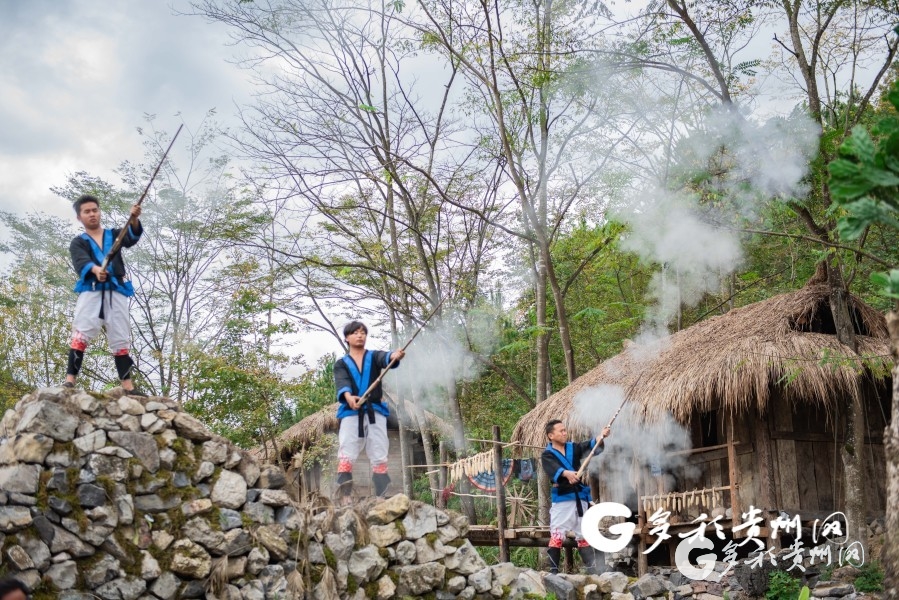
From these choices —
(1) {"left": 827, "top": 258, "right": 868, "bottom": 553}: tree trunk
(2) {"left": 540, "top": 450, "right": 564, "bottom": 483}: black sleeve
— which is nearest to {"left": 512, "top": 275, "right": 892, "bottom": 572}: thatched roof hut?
(1) {"left": 827, "top": 258, "right": 868, "bottom": 553}: tree trunk

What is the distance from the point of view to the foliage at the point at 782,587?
9.68m

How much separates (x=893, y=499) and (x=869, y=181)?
1.48 metres

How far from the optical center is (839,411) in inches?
438

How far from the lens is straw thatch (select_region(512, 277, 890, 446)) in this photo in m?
9.77

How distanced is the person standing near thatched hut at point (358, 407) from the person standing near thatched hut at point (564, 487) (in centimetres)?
164

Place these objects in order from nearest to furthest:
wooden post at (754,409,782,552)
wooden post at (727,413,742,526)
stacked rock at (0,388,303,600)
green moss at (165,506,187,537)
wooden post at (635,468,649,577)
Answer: stacked rock at (0,388,303,600), green moss at (165,506,187,537), wooden post at (754,409,782,552), wooden post at (727,413,742,526), wooden post at (635,468,649,577)

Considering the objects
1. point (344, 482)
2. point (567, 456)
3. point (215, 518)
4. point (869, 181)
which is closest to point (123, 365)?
point (215, 518)

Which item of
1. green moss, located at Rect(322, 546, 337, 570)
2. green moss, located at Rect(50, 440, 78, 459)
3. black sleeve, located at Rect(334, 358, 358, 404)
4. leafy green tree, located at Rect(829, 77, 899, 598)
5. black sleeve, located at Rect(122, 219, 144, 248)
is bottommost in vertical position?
green moss, located at Rect(322, 546, 337, 570)

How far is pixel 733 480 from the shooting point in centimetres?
1077

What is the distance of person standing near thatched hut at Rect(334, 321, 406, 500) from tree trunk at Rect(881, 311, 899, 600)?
4.07m

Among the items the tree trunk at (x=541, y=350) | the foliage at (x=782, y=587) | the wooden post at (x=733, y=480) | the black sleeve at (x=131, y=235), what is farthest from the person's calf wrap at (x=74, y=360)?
the tree trunk at (x=541, y=350)

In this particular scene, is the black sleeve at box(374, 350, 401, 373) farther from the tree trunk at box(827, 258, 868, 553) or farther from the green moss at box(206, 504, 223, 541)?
the tree trunk at box(827, 258, 868, 553)

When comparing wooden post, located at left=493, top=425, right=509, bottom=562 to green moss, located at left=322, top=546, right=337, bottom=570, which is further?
wooden post, located at left=493, top=425, right=509, bottom=562

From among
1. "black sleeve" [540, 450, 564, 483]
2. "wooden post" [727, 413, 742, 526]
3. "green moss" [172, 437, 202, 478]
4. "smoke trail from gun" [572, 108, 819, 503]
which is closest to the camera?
"green moss" [172, 437, 202, 478]
